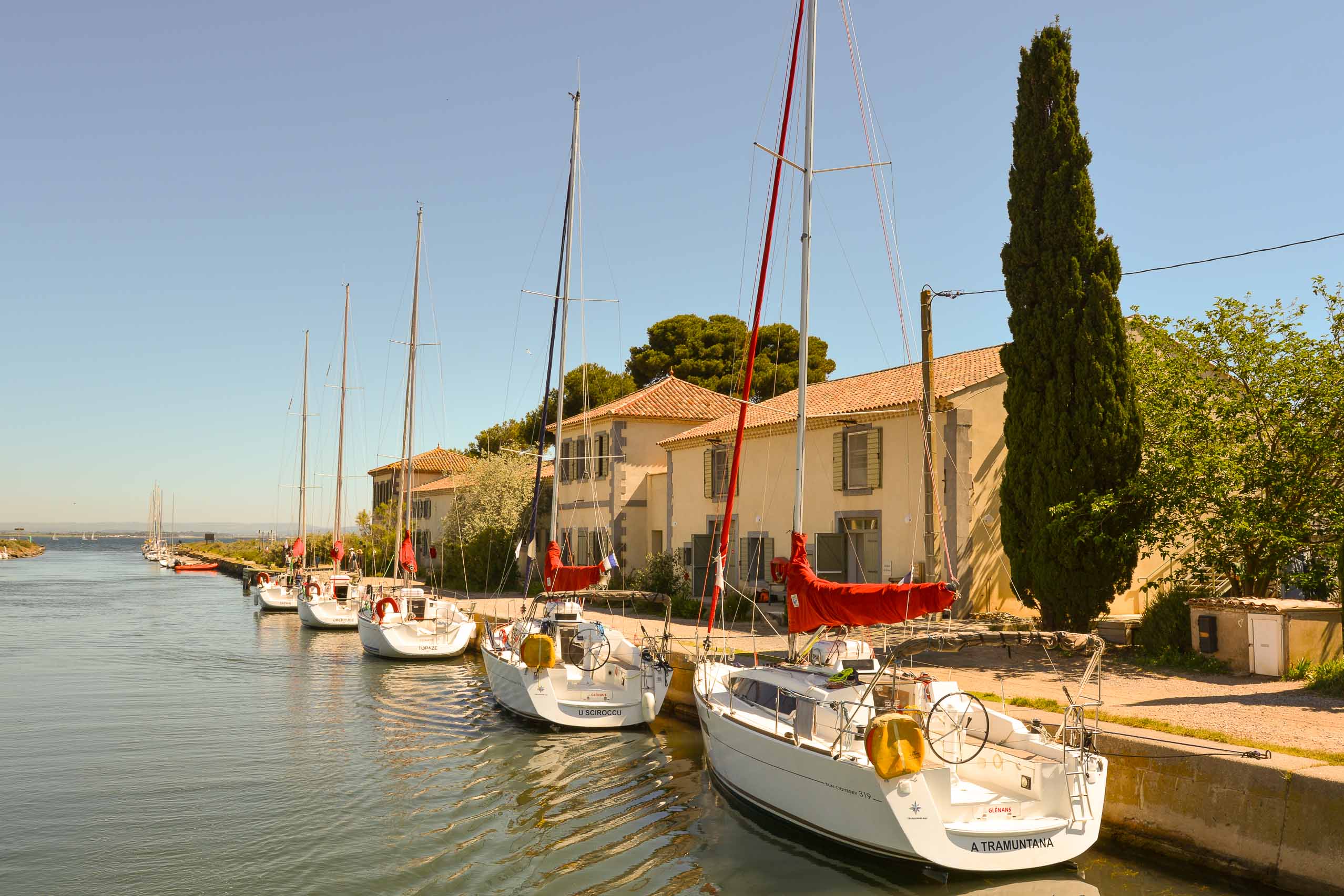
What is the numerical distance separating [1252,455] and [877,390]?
440 inches

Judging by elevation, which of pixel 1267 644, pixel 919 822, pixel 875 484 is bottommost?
pixel 919 822

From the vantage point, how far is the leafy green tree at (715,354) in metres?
49.1

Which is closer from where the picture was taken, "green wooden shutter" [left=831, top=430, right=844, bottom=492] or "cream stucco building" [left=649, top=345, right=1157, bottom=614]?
"cream stucco building" [left=649, top=345, right=1157, bottom=614]

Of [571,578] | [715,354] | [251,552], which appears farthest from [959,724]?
[251,552]

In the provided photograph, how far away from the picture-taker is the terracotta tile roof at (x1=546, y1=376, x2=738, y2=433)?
37.6 m

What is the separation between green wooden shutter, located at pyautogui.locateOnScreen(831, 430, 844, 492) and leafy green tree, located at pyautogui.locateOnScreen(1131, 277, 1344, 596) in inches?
333

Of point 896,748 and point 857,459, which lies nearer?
point 896,748

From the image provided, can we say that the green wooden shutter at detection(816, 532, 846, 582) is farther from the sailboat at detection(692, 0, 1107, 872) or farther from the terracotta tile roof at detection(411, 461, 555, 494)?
the sailboat at detection(692, 0, 1107, 872)

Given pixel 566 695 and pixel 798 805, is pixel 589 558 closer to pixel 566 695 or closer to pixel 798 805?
pixel 566 695

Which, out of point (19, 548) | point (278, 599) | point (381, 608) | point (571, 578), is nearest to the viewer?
point (571, 578)

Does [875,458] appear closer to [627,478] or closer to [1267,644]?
[1267,644]

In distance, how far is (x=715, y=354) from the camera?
5303 cm

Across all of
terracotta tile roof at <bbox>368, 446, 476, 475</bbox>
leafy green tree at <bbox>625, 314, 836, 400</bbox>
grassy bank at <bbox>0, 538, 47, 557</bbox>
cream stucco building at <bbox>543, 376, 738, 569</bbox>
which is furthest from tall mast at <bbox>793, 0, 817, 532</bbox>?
grassy bank at <bbox>0, 538, 47, 557</bbox>

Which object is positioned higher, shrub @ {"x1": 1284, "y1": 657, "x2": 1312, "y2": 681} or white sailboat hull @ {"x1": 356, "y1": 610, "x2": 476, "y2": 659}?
shrub @ {"x1": 1284, "y1": 657, "x2": 1312, "y2": 681}
